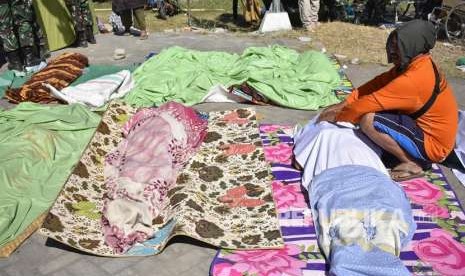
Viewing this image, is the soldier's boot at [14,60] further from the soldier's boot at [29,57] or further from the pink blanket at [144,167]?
the pink blanket at [144,167]

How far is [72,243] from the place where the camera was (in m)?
3.00

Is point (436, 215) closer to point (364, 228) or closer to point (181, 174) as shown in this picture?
point (364, 228)

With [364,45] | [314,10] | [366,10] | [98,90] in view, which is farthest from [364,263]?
[366,10]

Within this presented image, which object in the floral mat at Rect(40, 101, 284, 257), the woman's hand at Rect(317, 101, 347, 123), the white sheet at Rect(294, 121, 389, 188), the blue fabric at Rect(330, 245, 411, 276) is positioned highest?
the woman's hand at Rect(317, 101, 347, 123)

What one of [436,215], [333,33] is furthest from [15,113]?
→ [333,33]

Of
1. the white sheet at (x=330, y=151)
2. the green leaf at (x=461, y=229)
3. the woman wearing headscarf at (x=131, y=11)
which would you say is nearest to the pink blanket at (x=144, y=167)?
the white sheet at (x=330, y=151)

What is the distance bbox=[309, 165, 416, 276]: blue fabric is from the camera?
2.65 meters

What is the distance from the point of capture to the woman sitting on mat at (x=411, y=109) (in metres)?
3.44

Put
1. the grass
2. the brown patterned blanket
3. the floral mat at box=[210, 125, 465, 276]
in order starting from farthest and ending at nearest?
1. the grass
2. the brown patterned blanket
3. the floral mat at box=[210, 125, 465, 276]

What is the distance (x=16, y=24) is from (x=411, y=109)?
558 cm

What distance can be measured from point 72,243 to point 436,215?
7.86 feet

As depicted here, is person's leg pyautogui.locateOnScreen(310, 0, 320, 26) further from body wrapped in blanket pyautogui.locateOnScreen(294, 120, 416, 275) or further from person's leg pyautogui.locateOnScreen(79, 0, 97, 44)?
body wrapped in blanket pyautogui.locateOnScreen(294, 120, 416, 275)

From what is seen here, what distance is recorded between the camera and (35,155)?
392 centimetres

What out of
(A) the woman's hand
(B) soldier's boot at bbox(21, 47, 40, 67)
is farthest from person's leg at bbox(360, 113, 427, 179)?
(B) soldier's boot at bbox(21, 47, 40, 67)
